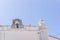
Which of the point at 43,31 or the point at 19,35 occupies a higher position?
the point at 43,31

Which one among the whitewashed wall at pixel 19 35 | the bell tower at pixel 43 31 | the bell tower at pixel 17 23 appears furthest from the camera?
the bell tower at pixel 17 23

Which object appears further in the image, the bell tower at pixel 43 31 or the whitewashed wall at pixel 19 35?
the bell tower at pixel 43 31

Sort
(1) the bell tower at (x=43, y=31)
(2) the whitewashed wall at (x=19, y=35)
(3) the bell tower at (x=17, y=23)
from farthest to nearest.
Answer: (3) the bell tower at (x=17, y=23)
(1) the bell tower at (x=43, y=31)
(2) the whitewashed wall at (x=19, y=35)

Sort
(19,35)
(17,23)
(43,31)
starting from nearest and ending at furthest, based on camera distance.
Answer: (19,35)
(43,31)
(17,23)

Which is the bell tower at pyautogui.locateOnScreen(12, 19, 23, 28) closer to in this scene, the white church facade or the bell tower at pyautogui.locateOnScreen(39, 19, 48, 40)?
the white church facade

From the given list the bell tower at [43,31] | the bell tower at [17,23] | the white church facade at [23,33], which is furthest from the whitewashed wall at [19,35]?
the bell tower at [17,23]

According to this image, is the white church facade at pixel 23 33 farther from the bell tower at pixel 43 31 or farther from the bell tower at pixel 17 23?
the bell tower at pixel 17 23

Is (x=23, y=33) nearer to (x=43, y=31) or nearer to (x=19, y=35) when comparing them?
(x=19, y=35)

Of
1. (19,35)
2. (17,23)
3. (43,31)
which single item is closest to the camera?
(19,35)

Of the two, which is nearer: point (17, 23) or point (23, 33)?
point (23, 33)

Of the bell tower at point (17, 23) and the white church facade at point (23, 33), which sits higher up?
the bell tower at point (17, 23)

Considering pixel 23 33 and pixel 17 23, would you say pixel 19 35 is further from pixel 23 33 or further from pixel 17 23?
pixel 17 23

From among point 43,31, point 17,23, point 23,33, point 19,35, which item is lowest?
point 19,35

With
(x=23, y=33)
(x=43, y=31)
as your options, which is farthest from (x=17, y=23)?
(x=43, y=31)
